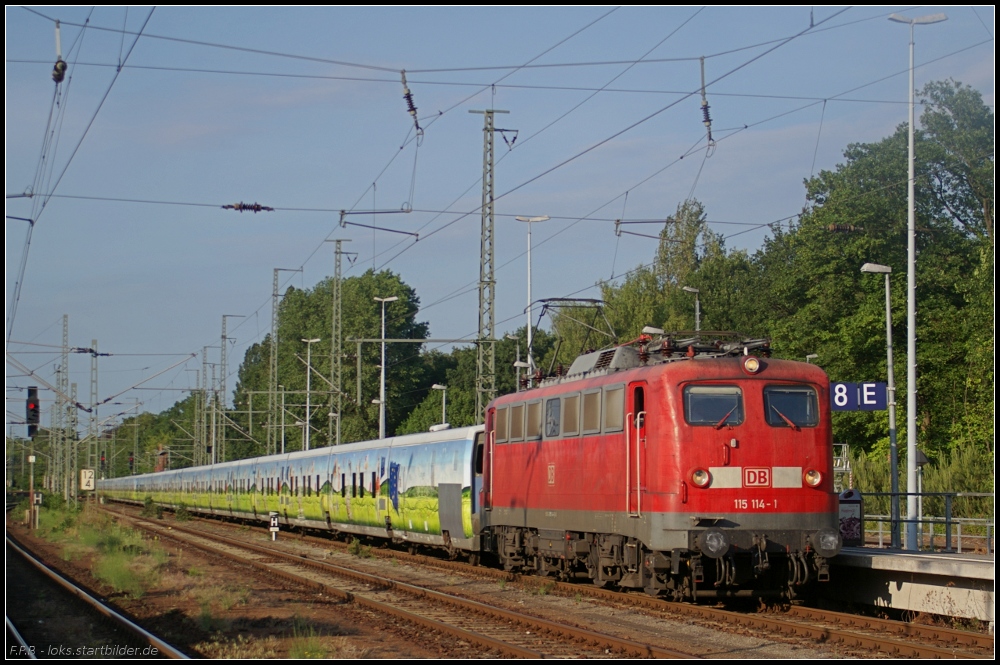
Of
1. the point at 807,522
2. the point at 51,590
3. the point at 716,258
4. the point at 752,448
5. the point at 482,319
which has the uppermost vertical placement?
the point at 716,258

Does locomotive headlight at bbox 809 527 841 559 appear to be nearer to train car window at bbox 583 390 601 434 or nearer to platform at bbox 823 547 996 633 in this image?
platform at bbox 823 547 996 633

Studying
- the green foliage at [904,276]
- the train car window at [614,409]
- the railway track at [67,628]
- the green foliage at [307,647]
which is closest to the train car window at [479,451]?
the train car window at [614,409]

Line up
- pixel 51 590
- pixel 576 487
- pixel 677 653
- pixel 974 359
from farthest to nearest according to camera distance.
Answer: pixel 974 359 < pixel 51 590 < pixel 576 487 < pixel 677 653

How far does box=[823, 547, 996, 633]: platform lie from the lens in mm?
14641

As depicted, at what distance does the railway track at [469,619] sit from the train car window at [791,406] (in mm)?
4138

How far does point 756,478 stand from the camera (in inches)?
635

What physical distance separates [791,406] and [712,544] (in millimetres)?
2387

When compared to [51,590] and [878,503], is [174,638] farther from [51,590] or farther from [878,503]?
[878,503]

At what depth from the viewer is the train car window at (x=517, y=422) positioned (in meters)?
21.8

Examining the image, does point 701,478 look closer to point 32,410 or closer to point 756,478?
point 756,478

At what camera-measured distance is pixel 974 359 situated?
4947 centimetres

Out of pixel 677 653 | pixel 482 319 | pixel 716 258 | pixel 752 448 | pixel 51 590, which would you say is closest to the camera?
pixel 677 653

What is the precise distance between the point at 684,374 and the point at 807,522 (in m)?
2.64

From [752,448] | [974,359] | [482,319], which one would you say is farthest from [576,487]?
[974,359]
